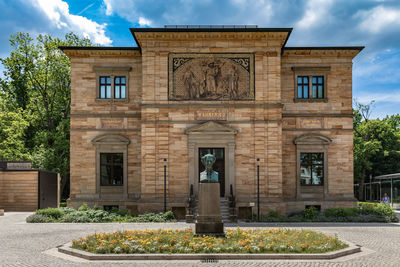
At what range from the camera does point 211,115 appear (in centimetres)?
2827

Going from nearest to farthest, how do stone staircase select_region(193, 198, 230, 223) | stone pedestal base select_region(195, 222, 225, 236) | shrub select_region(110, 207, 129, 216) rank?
stone pedestal base select_region(195, 222, 225, 236)
stone staircase select_region(193, 198, 230, 223)
shrub select_region(110, 207, 129, 216)

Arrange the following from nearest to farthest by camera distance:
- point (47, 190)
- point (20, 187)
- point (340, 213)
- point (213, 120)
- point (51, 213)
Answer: point (51, 213), point (340, 213), point (213, 120), point (20, 187), point (47, 190)

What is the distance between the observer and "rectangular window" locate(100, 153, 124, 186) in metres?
29.8

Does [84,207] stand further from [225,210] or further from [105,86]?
[225,210]

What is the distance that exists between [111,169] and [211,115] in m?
8.48

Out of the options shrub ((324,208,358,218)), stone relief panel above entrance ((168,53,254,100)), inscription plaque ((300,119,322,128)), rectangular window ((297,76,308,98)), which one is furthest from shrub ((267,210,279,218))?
rectangular window ((297,76,308,98))

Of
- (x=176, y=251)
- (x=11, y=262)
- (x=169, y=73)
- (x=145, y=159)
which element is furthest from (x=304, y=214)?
(x=11, y=262)

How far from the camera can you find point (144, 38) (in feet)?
92.7

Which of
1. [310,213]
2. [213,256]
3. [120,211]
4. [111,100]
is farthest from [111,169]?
[213,256]

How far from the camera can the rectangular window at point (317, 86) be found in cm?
3039

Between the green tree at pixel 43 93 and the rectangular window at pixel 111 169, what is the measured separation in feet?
Answer: 47.7

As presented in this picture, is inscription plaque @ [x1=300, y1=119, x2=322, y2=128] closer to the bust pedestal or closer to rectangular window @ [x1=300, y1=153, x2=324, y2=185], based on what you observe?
rectangular window @ [x1=300, y1=153, x2=324, y2=185]

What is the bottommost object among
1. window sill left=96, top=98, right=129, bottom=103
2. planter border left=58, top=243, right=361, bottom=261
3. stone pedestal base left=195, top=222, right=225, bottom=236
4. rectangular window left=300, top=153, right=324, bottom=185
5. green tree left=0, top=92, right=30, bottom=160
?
planter border left=58, top=243, right=361, bottom=261

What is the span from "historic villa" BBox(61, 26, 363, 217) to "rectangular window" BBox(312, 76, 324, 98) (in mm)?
76
